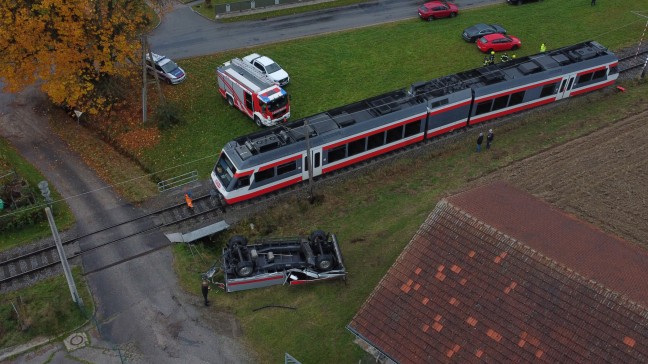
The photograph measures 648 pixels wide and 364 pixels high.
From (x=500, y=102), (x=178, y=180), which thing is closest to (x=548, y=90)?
(x=500, y=102)

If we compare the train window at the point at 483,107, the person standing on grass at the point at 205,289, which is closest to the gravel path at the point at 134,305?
the person standing on grass at the point at 205,289

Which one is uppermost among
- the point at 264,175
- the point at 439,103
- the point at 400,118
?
the point at 439,103

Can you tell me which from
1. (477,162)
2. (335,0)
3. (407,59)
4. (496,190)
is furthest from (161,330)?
(335,0)

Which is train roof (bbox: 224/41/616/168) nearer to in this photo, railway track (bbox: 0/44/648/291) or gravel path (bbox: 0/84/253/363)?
railway track (bbox: 0/44/648/291)

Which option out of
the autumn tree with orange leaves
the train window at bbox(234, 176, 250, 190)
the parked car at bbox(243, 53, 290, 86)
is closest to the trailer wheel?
the train window at bbox(234, 176, 250, 190)

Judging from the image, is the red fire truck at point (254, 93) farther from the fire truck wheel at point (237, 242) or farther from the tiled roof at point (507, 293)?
→ the tiled roof at point (507, 293)

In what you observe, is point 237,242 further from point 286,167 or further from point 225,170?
point 286,167
